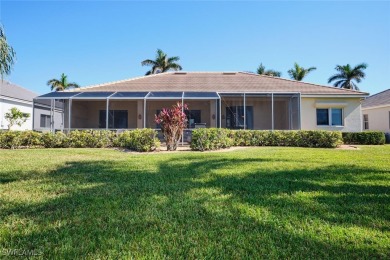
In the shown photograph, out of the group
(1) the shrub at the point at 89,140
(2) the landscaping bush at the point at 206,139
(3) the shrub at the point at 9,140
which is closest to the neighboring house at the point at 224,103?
(1) the shrub at the point at 89,140

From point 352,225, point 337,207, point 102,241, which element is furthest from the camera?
point 337,207

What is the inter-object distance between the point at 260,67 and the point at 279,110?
2532cm

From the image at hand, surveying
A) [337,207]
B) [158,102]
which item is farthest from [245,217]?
[158,102]

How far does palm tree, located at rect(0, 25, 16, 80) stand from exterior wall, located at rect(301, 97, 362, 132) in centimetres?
1871

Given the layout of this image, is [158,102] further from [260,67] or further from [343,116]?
[260,67]

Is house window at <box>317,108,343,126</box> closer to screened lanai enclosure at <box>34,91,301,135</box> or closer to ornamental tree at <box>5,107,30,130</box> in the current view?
screened lanai enclosure at <box>34,91,301,135</box>

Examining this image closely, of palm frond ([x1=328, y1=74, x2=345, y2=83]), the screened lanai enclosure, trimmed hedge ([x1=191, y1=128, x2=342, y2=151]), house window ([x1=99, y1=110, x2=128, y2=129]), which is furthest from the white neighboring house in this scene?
palm frond ([x1=328, y1=74, x2=345, y2=83])

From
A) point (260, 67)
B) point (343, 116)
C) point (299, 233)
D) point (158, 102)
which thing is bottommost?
point (299, 233)

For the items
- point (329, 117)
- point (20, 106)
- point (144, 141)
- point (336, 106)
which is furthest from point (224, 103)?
point (20, 106)

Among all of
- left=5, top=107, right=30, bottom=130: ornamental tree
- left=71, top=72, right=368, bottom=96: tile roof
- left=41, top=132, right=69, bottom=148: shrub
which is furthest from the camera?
left=5, top=107, right=30, bottom=130: ornamental tree

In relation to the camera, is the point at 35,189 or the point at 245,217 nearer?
the point at 245,217

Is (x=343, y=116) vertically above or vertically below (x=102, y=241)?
above

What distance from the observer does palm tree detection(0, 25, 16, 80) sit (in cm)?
853

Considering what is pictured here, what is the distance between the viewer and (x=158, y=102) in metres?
21.2
